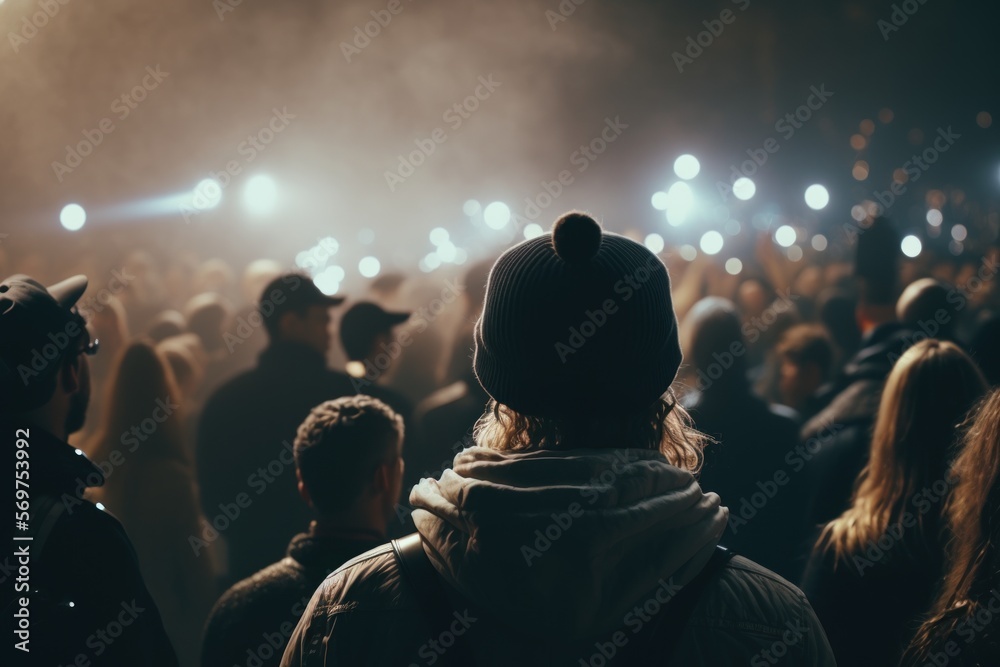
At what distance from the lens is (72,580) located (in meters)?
2.07

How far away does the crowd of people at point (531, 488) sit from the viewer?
1386 millimetres

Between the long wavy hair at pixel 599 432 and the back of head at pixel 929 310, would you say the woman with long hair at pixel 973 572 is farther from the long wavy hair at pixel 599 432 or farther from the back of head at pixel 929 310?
the back of head at pixel 929 310

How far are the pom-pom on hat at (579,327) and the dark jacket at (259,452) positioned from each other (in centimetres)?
285

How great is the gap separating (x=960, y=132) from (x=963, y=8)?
7.77 metres

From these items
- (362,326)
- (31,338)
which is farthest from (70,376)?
(362,326)

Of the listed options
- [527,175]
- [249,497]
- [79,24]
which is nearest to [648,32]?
[527,175]

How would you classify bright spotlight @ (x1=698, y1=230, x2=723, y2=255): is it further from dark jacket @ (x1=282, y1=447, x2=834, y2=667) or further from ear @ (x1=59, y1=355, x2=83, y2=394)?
dark jacket @ (x1=282, y1=447, x2=834, y2=667)

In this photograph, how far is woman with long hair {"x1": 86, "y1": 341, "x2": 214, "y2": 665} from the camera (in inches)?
157

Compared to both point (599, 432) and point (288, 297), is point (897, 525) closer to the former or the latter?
point (599, 432)

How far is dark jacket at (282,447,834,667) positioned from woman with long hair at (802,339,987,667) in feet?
4.46

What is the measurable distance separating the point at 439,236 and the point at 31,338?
67.7 feet

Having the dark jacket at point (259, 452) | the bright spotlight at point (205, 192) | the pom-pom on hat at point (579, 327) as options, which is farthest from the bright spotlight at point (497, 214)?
the pom-pom on hat at point (579, 327)

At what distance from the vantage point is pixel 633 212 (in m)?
29.8

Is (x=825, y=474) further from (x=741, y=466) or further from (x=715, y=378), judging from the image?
(x=715, y=378)
